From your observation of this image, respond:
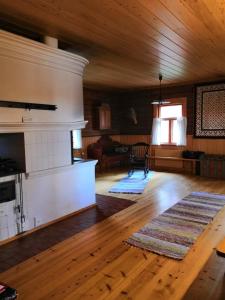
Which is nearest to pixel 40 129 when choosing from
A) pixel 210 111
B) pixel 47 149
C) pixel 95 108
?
pixel 47 149

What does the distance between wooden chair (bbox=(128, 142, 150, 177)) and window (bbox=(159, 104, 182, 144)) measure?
637 millimetres

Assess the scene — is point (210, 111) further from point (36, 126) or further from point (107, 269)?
point (107, 269)

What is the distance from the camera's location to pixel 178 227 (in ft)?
10.3

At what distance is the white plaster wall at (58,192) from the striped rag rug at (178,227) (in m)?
1.19

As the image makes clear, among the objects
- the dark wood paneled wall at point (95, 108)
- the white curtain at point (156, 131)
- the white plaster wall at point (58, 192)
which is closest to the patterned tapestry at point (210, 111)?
the white curtain at point (156, 131)

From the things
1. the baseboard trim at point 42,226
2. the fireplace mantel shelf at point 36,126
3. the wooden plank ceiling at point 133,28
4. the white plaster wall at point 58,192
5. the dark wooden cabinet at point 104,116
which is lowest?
the baseboard trim at point 42,226

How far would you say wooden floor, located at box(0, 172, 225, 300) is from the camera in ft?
6.54

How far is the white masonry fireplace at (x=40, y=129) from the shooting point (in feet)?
9.13

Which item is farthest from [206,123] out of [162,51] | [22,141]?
[22,141]

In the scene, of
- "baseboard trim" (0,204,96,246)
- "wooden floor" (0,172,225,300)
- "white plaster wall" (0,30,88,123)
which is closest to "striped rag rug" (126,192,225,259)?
"wooden floor" (0,172,225,300)

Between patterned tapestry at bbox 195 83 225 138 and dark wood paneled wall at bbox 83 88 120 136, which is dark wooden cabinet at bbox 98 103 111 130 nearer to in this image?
dark wood paneled wall at bbox 83 88 120 136

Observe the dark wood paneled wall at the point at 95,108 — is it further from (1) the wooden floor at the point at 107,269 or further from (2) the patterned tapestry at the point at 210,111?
(1) the wooden floor at the point at 107,269

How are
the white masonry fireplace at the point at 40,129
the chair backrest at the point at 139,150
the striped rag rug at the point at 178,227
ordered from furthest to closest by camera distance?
the chair backrest at the point at 139,150, the white masonry fireplace at the point at 40,129, the striped rag rug at the point at 178,227

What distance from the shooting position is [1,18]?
2541mm
